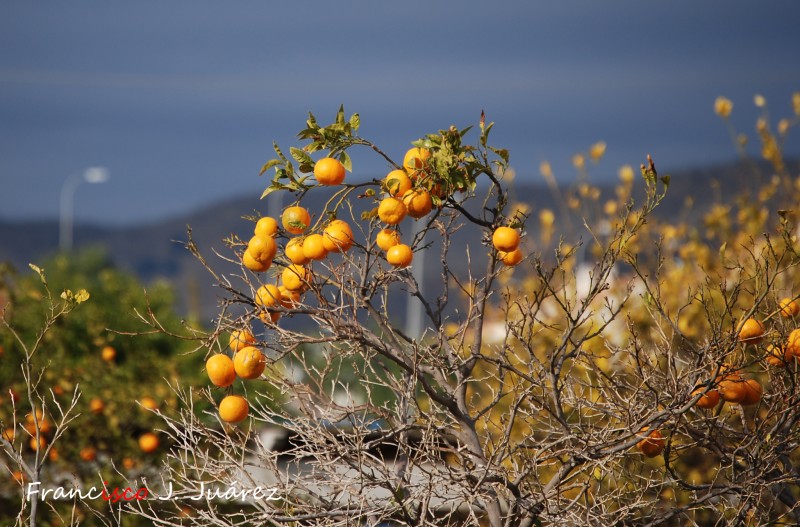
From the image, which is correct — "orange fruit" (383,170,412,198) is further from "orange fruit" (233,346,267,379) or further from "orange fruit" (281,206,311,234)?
"orange fruit" (233,346,267,379)

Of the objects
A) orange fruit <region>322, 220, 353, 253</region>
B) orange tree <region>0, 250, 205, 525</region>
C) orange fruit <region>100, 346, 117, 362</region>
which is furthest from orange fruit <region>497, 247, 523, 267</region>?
orange fruit <region>100, 346, 117, 362</region>

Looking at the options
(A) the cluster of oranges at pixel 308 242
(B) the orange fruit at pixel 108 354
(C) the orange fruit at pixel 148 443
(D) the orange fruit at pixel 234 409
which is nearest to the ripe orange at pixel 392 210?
(A) the cluster of oranges at pixel 308 242

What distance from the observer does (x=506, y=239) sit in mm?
2439

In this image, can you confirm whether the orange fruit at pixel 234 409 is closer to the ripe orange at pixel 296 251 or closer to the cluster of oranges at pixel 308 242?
the cluster of oranges at pixel 308 242

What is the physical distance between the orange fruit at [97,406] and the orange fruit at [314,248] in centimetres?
326

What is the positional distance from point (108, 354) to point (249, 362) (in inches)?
146

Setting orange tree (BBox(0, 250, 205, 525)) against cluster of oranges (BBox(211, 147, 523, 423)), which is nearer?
cluster of oranges (BBox(211, 147, 523, 423))

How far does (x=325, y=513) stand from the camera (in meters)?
2.32

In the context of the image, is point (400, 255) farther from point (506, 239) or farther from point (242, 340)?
point (242, 340)

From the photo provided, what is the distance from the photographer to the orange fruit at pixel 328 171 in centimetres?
240

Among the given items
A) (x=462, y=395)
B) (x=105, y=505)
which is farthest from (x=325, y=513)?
(x=105, y=505)

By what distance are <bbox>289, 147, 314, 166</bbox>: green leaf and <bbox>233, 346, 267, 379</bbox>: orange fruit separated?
1.73 ft

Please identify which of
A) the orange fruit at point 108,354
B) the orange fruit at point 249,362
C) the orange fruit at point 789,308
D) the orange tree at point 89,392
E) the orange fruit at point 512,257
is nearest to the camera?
the orange fruit at point 249,362

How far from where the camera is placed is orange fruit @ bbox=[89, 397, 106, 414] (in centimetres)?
515
